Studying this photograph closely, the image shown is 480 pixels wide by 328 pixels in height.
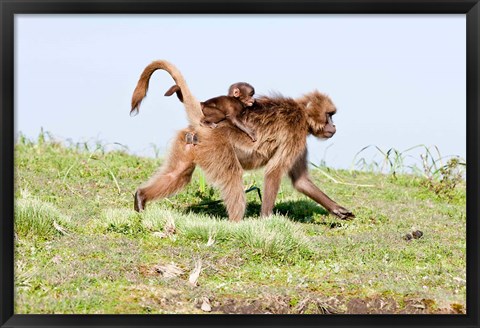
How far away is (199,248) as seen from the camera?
698 cm

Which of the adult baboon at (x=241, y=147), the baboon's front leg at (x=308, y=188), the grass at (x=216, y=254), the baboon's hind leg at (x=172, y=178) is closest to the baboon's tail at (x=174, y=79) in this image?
the adult baboon at (x=241, y=147)

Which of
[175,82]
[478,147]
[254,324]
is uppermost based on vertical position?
[175,82]

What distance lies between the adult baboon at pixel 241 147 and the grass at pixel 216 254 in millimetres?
418

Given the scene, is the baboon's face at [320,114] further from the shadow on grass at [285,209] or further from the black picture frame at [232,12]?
the black picture frame at [232,12]

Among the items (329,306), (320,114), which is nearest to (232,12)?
(329,306)

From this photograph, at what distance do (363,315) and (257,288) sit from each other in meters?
1.04

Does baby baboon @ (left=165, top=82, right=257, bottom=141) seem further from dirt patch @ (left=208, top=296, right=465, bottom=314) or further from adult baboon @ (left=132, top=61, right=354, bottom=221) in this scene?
dirt patch @ (left=208, top=296, right=465, bottom=314)

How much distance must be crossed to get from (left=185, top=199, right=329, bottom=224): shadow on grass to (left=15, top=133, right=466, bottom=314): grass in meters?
0.02

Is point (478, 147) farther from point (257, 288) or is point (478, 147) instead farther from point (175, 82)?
point (175, 82)

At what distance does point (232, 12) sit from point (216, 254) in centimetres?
242

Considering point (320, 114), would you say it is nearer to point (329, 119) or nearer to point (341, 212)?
point (329, 119)

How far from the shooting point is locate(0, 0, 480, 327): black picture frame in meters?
5.27

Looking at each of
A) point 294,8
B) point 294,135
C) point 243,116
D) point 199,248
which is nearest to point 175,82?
point 243,116

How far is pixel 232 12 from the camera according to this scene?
18.6 feet
